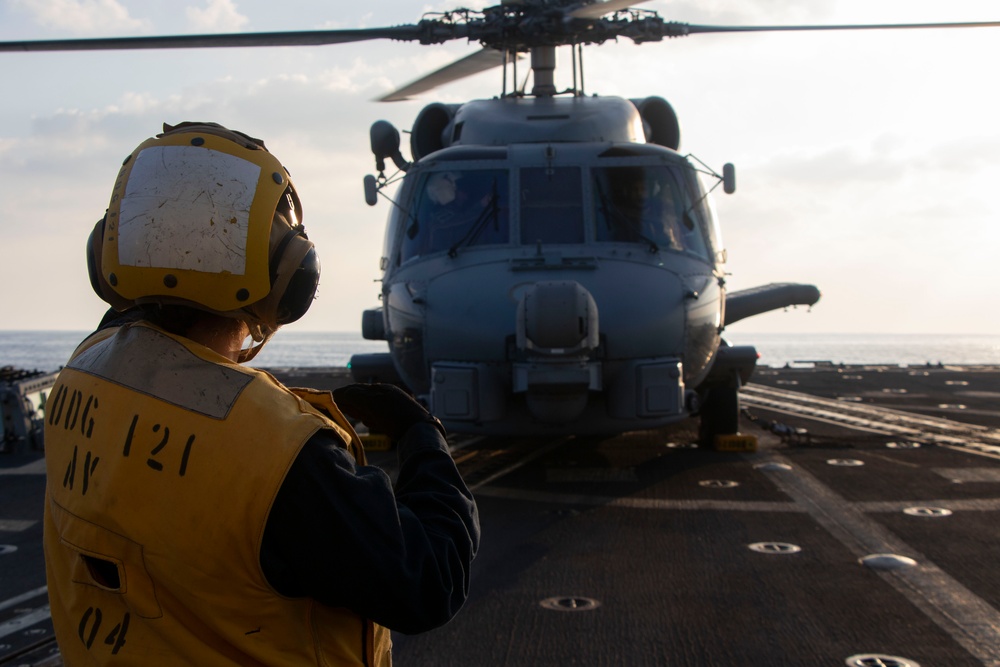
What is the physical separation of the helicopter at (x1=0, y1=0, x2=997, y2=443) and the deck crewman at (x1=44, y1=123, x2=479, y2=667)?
4.59m

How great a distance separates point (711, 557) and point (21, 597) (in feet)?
11.1

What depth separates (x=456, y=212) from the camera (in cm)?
784

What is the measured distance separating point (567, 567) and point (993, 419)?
9.01 metres

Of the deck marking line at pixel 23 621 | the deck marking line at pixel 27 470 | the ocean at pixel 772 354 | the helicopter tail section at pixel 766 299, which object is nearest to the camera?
the deck marking line at pixel 23 621

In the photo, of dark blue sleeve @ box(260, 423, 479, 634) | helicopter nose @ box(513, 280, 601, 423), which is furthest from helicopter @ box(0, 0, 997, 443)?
dark blue sleeve @ box(260, 423, 479, 634)

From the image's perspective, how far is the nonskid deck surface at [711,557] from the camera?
3.52m

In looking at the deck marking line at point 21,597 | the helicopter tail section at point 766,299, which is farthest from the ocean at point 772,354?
the deck marking line at point 21,597

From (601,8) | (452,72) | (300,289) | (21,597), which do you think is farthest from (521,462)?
(300,289)

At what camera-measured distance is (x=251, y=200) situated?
63.0 inches

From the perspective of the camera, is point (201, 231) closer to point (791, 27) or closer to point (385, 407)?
point (385, 407)

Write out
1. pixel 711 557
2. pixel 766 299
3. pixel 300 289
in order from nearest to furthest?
pixel 300 289 < pixel 711 557 < pixel 766 299

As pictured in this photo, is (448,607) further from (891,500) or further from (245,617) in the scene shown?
(891,500)

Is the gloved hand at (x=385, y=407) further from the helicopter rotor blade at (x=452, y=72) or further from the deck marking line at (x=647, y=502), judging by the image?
the helicopter rotor blade at (x=452, y=72)

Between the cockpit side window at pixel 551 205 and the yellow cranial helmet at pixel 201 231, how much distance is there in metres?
5.86
